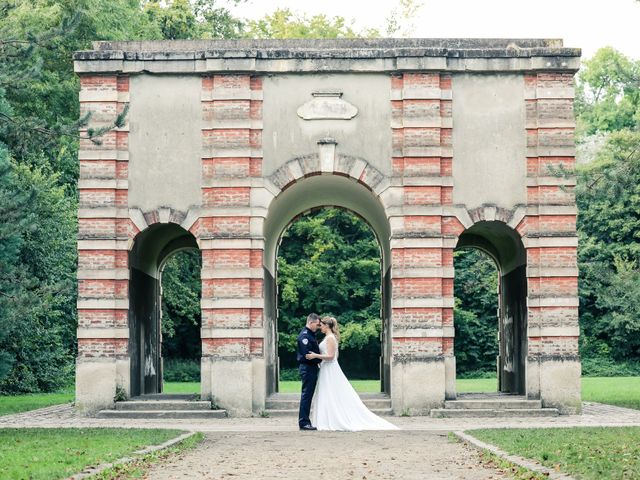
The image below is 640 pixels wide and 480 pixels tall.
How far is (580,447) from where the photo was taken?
1452 centimetres

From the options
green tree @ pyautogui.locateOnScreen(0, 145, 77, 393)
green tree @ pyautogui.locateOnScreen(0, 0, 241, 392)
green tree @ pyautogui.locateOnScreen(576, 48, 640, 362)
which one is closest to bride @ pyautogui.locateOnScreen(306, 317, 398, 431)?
green tree @ pyautogui.locateOnScreen(0, 0, 241, 392)

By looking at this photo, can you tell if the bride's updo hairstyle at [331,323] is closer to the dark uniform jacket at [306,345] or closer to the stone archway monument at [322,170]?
the dark uniform jacket at [306,345]

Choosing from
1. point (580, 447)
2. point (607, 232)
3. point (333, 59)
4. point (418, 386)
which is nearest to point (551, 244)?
point (418, 386)

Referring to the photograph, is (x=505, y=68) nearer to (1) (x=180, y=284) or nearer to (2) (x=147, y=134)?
(2) (x=147, y=134)

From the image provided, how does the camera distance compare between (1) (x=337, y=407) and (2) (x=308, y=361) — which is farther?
(2) (x=308, y=361)

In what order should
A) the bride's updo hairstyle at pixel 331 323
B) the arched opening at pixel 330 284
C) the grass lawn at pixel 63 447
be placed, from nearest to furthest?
the grass lawn at pixel 63 447
the bride's updo hairstyle at pixel 331 323
the arched opening at pixel 330 284

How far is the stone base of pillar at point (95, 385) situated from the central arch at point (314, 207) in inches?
135

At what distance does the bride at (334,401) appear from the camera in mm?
19375

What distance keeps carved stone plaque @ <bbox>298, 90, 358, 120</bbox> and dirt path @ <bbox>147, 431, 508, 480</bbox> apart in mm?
7246

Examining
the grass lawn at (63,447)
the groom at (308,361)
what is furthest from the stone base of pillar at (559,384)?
the grass lawn at (63,447)

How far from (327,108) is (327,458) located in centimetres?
1002

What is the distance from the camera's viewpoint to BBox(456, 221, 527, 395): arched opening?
79.0ft

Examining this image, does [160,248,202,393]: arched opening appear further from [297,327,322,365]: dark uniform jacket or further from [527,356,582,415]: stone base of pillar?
[297,327,322,365]: dark uniform jacket

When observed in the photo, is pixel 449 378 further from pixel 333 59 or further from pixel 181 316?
pixel 181 316
